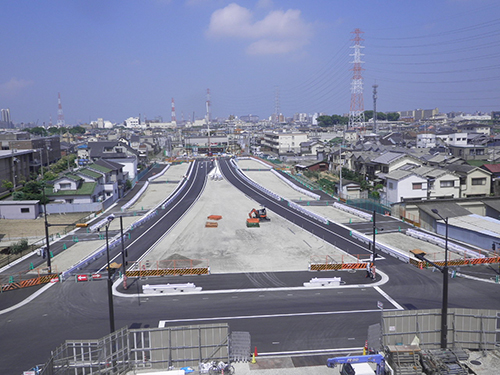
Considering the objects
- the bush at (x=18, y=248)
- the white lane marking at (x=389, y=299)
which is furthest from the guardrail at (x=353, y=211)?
the bush at (x=18, y=248)

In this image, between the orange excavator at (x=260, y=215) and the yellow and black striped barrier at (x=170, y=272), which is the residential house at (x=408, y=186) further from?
the yellow and black striped barrier at (x=170, y=272)

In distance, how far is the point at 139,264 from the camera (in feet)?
88.3

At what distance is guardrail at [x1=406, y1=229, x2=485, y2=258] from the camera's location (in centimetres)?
2748

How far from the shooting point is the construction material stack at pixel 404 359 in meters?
13.4

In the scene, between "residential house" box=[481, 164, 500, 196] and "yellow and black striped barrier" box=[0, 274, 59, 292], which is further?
"residential house" box=[481, 164, 500, 196]

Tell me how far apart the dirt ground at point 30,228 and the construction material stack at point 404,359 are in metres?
Result: 27.9

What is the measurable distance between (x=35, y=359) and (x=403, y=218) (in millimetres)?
32425

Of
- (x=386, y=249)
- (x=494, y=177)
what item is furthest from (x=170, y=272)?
(x=494, y=177)

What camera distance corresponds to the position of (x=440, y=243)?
30406mm

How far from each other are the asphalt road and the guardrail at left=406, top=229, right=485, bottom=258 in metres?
4.62

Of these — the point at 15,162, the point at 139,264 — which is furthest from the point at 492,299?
the point at 15,162

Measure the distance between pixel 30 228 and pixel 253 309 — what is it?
27663mm

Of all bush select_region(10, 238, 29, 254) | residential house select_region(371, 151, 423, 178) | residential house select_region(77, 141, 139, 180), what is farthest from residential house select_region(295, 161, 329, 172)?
bush select_region(10, 238, 29, 254)

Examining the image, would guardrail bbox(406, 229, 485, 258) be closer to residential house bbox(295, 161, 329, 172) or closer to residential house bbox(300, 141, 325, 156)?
residential house bbox(295, 161, 329, 172)
